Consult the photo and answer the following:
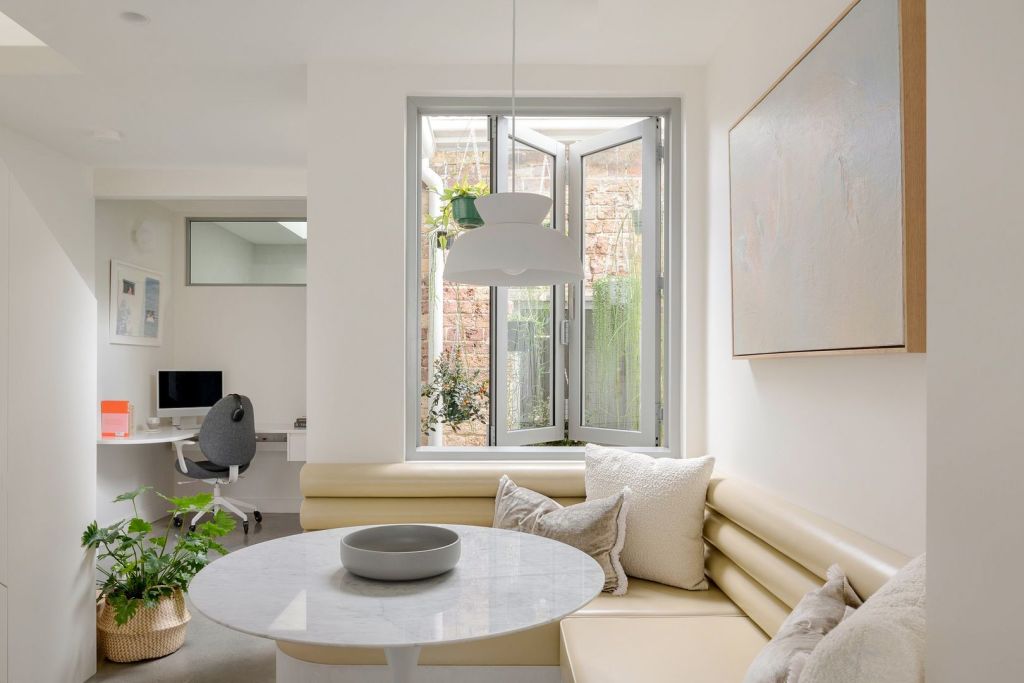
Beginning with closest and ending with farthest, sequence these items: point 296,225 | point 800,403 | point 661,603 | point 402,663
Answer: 1. point 402,663
2. point 800,403
3. point 661,603
4. point 296,225

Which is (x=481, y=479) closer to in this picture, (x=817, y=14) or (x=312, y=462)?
(x=312, y=462)

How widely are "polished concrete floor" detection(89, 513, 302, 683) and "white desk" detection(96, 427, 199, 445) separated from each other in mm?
1873

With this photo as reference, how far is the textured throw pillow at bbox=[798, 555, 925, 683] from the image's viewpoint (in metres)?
0.96

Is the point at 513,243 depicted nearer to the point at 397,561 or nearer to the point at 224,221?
the point at 397,561

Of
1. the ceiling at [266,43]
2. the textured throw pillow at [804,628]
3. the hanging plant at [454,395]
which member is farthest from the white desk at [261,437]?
the textured throw pillow at [804,628]

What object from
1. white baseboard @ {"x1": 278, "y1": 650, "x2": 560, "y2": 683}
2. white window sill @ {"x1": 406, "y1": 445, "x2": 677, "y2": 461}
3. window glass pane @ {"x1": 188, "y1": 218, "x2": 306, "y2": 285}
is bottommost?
white baseboard @ {"x1": 278, "y1": 650, "x2": 560, "y2": 683}

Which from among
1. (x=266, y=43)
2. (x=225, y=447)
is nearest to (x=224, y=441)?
(x=225, y=447)

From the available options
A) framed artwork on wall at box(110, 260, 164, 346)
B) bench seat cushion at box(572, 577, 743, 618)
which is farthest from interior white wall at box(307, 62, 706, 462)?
framed artwork on wall at box(110, 260, 164, 346)

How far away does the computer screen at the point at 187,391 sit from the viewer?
229 inches

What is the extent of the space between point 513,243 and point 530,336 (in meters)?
1.54

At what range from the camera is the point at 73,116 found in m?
3.62

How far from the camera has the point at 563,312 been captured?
330cm

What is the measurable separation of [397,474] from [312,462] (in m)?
0.40

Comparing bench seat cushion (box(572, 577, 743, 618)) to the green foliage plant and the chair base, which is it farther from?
the chair base
